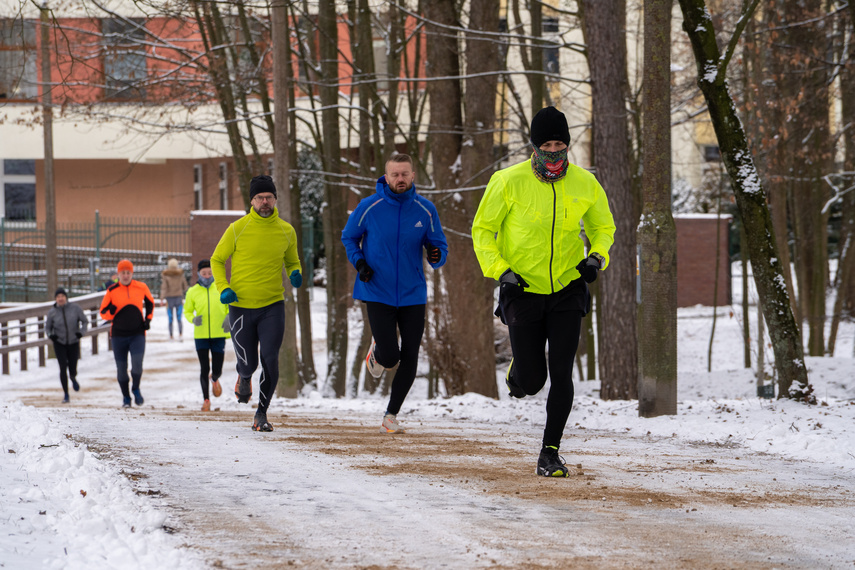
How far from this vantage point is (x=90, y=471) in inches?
227

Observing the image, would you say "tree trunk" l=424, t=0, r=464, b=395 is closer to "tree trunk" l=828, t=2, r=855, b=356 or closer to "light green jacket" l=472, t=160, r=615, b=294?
"tree trunk" l=828, t=2, r=855, b=356

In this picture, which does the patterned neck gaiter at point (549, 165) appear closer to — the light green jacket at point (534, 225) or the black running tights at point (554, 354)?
the light green jacket at point (534, 225)

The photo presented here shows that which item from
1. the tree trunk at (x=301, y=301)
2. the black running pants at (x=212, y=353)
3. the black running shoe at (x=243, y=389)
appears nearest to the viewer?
the black running shoe at (x=243, y=389)

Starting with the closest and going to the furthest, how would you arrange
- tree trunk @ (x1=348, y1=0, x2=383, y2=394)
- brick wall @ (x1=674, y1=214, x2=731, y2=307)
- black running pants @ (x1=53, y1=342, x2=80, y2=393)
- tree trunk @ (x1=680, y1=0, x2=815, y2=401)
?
tree trunk @ (x1=680, y1=0, x2=815, y2=401) < black running pants @ (x1=53, y1=342, x2=80, y2=393) < tree trunk @ (x1=348, y1=0, x2=383, y2=394) < brick wall @ (x1=674, y1=214, x2=731, y2=307)

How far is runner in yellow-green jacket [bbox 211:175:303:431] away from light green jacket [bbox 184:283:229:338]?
4321 mm

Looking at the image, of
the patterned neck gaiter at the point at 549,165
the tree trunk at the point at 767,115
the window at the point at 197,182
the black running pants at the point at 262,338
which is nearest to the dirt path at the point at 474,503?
the black running pants at the point at 262,338

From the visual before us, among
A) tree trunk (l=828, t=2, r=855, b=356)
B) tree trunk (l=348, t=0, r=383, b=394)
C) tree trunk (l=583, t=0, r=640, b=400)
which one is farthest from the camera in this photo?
tree trunk (l=828, t=2, r=855, b=356)

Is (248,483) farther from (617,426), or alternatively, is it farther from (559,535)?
(617,426)

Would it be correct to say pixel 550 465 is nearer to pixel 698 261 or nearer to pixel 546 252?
pixel 546 252

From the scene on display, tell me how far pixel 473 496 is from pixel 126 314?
32.2 ft

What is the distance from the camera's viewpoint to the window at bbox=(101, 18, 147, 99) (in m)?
19.9

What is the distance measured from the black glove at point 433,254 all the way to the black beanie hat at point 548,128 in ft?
6.25

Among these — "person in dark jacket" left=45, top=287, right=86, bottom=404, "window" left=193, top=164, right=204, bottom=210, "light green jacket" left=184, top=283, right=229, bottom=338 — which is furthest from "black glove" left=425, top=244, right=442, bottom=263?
"window" left=193, top=164, right=204, bottom=210

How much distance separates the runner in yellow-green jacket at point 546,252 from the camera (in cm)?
606
